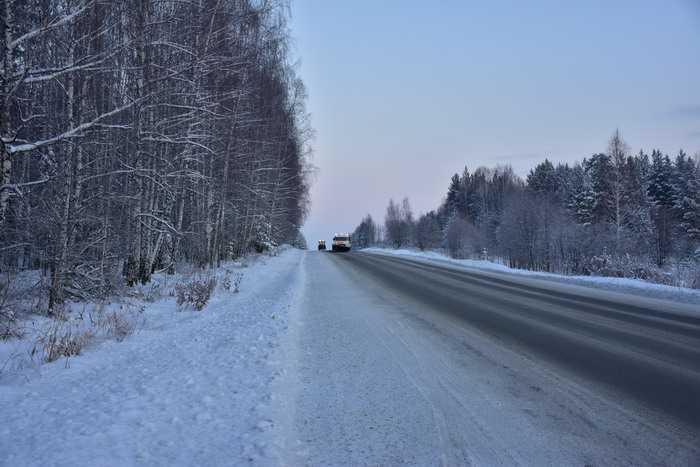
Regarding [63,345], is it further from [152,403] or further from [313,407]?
[313,407]

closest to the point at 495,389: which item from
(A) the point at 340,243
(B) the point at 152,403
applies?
(B) the point at 152,403

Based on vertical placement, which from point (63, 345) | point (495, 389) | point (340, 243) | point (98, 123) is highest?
point (98, 123)

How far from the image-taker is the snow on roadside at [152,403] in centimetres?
293

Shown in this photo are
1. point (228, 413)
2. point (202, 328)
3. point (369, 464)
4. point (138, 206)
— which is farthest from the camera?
point (138, 206)

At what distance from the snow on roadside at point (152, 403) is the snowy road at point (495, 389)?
432 mm

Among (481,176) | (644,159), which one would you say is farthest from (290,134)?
(481,176)

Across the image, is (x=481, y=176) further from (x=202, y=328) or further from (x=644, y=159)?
(x=202, y=328)

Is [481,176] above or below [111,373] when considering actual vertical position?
above

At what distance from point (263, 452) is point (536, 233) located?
40337 millimetres

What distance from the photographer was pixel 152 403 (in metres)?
3.81

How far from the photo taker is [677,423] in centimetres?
362

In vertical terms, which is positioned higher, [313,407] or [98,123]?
[98,123]

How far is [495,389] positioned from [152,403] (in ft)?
11.1

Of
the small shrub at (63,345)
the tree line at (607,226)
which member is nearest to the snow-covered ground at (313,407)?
the small shrub at (63,345)
